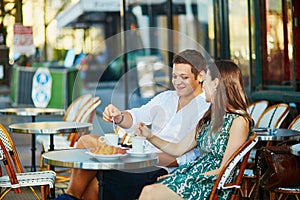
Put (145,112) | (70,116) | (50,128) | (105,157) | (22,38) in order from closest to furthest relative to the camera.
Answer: (105,157) < (145,112) < (50,128) < (70,116) < (22,38)

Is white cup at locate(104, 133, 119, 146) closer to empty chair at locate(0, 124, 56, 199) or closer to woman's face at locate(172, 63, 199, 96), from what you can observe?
woman's face at locate(172, 63, 199, 96)

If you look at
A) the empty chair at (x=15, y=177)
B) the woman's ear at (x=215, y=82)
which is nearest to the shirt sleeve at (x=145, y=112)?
the empty chair at (x=15, y=177)

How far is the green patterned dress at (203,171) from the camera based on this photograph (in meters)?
4.22

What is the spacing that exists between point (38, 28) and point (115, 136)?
9.39 meters

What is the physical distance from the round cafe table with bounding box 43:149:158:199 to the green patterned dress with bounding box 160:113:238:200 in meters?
0.19

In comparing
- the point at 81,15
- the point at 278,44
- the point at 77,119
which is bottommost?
the point at 77,119

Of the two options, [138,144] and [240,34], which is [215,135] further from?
[240,34]

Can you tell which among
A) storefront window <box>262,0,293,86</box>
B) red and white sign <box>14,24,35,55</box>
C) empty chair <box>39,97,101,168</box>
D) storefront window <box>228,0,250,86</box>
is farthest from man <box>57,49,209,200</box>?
red and white sign <box>14,24,35,55</box>

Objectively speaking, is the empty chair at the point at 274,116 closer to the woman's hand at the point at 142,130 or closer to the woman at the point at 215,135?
the woman at the point at 215,135

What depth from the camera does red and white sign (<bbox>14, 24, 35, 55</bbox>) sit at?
41.0 ft

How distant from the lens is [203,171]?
169 inches

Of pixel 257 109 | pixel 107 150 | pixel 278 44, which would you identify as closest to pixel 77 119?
pixel 257 109

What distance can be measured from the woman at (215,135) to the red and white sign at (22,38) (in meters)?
8.52

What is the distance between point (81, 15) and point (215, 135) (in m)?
9.89
